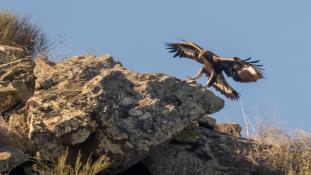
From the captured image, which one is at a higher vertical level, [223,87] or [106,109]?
[223,87]

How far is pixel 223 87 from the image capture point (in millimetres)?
11289

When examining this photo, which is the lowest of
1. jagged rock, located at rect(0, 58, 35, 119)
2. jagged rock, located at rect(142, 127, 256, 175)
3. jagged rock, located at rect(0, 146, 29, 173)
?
jagged rock, located at rect(0, 146, 29, 173)

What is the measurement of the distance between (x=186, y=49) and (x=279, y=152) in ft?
16.0

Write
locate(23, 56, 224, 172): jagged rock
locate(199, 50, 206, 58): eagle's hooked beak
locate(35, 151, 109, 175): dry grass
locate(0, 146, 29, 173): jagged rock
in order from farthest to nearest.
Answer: locate(199, 50, 206, 58): eagle's hooked beak < locate(23, 56, 224, 172): jagged rock < locate(0, 146, 29, 173): jagged rock < locate(35, 151, 109, 175): dry grass

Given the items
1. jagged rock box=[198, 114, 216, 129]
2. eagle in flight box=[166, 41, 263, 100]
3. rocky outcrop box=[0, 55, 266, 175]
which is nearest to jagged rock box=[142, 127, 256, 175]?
rocky outcrop box=[0, 55, 266, 175]

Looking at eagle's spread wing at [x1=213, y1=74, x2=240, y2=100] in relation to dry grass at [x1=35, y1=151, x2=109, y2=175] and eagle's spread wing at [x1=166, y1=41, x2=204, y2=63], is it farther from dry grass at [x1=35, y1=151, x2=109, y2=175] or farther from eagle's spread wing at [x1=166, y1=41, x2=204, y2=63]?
dry grass at [x1=35, y1=151, x2=109, y2=175]

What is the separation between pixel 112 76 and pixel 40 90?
27.0 inches

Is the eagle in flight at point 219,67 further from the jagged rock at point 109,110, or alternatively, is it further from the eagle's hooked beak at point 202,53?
the jagged rock at point 109,110

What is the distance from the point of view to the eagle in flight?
1043 cm

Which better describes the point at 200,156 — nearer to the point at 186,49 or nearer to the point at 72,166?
the point at 72,166

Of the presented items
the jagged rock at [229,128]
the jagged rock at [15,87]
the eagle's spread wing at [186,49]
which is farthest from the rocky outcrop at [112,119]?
the eagle's spread wing at [186,49]

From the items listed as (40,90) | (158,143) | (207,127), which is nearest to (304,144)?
(207,127)

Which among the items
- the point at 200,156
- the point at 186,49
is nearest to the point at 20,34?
the point at 186,49

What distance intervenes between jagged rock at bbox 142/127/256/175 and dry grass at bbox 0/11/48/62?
465cm
